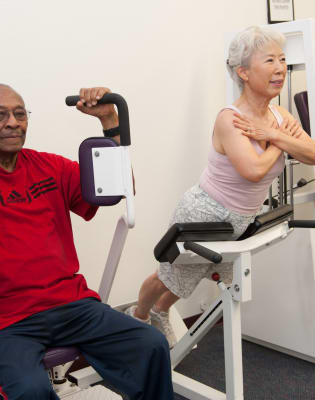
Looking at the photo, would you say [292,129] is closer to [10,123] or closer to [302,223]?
[302,223]

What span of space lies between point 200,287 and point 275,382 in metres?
0.83

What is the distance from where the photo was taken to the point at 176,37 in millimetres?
3059

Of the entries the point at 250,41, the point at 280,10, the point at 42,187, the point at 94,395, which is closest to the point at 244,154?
the point at 250,41

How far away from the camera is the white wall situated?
2510mm

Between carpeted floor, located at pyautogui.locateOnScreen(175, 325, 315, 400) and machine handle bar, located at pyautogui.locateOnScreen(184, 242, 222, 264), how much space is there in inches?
39.7

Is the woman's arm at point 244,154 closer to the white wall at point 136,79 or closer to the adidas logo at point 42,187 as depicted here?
the adidas logo at point 42,187

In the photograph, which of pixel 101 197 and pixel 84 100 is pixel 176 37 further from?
pixel 101 197

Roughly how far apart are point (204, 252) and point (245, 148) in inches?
21.4

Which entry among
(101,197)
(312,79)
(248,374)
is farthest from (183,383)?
(312,79)

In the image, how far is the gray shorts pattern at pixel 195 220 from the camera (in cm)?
233

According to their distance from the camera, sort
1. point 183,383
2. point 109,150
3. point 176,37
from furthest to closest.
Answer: point 176,37
point 183,383
point 109,150

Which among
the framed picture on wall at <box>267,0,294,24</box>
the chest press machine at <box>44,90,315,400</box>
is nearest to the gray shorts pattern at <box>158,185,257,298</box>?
the chest press machine at <box>44,90,315,400</box>

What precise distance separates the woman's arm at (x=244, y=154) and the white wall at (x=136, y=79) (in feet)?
2.62

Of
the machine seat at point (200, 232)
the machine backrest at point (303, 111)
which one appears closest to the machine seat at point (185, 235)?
the machine seat at point (200, 232)
